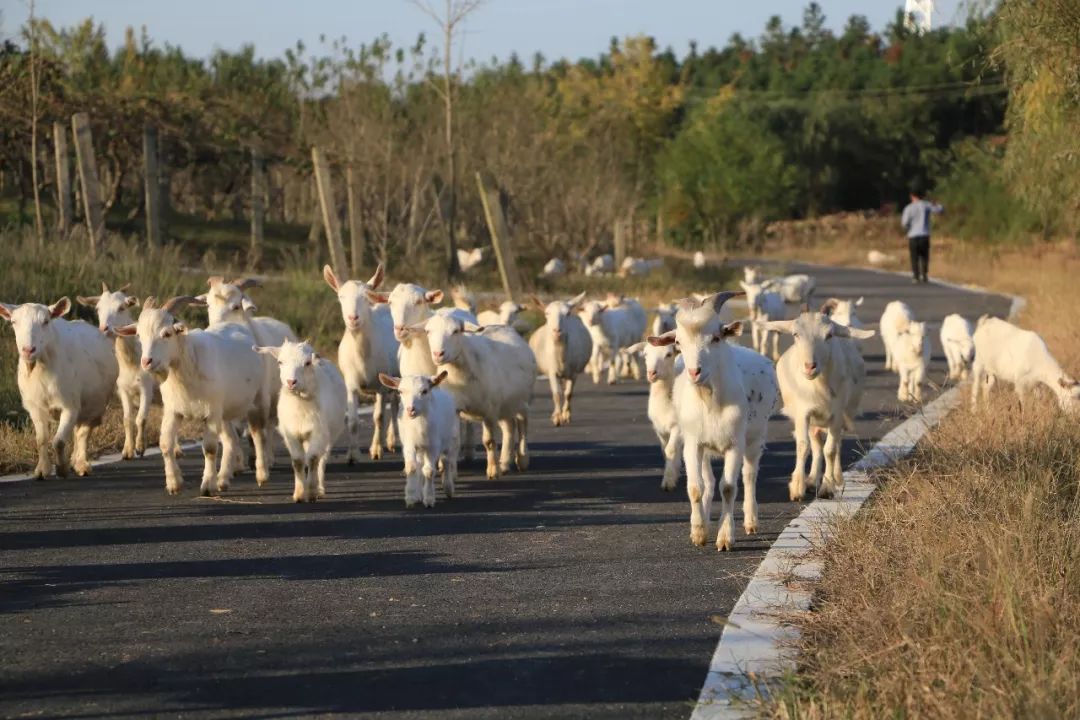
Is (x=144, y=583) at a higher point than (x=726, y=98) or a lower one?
lower

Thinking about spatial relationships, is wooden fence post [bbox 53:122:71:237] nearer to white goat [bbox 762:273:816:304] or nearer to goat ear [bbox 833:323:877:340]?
white goat [bbox 762:273:816:304]

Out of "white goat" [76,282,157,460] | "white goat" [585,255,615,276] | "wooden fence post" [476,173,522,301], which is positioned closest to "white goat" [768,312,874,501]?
"white goat" [76,282,157,460]

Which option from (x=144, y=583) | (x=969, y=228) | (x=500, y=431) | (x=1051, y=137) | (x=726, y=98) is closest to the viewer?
(x=144, y=583)

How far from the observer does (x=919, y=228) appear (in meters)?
43.0

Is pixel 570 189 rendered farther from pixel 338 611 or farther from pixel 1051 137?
pixel 338 611

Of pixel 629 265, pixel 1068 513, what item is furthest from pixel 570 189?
pixel 1068 513

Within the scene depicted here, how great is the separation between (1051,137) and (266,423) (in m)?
15.9

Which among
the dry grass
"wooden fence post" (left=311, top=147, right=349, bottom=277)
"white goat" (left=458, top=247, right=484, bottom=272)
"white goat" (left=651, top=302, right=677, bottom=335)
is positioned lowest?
the dry grass

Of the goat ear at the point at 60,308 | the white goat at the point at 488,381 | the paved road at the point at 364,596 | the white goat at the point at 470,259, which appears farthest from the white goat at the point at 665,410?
the white goat at the point at 470,259

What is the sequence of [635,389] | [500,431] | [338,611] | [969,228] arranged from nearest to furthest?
1. [338,611]
2. [500,431]
3. [635,389]
4. [969,228]

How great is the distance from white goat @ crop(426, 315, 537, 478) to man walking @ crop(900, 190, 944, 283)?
27.2m

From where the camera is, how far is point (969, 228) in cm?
6744

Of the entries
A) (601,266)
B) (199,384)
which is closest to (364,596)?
(199,384)

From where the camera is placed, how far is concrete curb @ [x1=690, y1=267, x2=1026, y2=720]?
702cm
